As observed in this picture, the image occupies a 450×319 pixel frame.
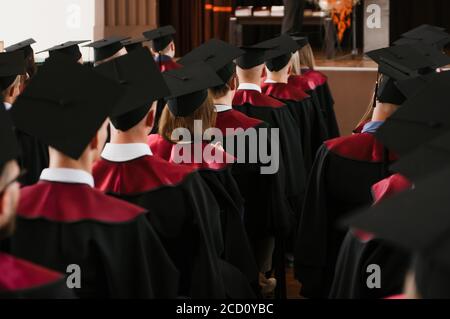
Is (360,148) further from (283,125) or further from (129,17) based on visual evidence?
(129,17)

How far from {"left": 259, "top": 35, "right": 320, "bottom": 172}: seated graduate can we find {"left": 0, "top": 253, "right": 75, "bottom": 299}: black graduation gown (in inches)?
179

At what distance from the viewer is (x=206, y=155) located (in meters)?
4.02

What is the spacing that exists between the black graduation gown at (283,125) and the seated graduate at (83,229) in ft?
9.95

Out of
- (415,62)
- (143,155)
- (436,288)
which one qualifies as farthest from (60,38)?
(436,288)

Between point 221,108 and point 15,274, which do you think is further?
point 221,108

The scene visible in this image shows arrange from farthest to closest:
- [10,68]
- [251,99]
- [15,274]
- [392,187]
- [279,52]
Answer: [279,52] < [251,99] < [10,68] < [392,187] < [15,274]

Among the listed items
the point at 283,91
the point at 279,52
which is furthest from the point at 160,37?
the point at 279,52

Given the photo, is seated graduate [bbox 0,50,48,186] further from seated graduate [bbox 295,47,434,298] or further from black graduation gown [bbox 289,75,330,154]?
black graduation gown [bbox 289,75,330,154]

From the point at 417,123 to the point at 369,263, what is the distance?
51 centimetres

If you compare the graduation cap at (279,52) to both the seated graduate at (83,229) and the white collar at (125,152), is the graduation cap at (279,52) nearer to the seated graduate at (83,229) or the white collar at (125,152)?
the white collar at (125,152)

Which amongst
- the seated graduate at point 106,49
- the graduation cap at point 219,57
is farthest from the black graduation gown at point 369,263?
the seated graduate at point 106,49

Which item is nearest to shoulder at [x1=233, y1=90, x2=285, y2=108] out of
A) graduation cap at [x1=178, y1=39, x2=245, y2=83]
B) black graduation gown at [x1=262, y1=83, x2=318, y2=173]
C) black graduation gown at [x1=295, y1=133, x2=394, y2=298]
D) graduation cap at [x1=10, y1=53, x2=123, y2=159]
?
graduation cap at [x1=178, y1=39, x2=245, y2=83]

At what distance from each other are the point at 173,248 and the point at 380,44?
9.51 meters

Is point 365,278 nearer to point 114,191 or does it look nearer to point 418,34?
point 114,191
